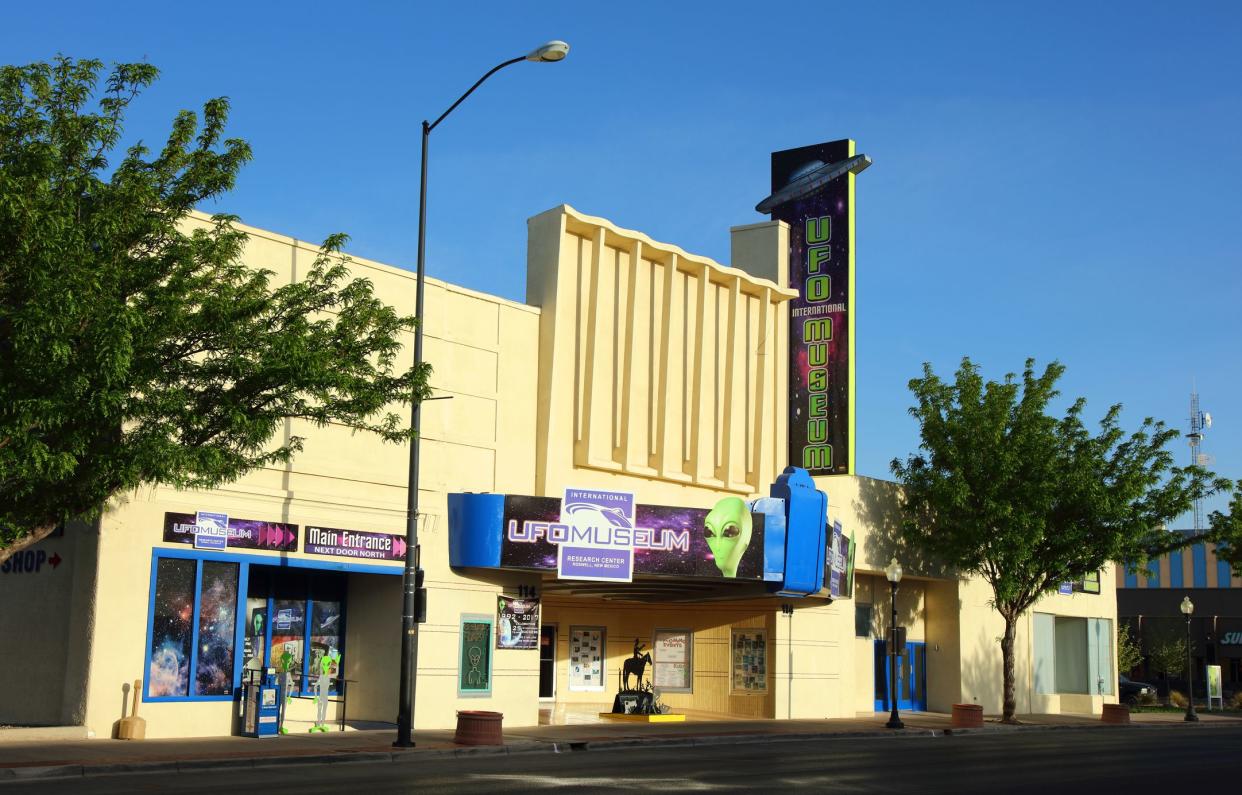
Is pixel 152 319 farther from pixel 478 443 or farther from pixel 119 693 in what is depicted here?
pixel 478 443

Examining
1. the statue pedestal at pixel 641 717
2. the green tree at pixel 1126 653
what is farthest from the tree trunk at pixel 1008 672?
the green tree at pixel 1126 653

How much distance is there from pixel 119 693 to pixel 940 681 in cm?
2970

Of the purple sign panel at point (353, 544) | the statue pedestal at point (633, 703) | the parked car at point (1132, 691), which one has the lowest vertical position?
the parked car at point (1132, 691)

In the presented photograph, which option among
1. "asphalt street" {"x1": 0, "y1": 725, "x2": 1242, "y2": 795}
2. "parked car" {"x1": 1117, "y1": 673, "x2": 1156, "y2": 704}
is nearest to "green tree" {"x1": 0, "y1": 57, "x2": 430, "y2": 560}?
"asphalt street" {"x1": 0, "y1": 725, "x2": 1242, "y2": 795}

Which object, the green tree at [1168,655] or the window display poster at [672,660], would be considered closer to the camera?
the window display poster at [672,660]

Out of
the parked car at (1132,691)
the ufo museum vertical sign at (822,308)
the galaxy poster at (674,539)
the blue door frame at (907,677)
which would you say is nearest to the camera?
the galaxy poster at (674,539)

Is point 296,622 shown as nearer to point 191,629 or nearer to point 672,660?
point 191,629

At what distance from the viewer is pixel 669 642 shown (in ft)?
129

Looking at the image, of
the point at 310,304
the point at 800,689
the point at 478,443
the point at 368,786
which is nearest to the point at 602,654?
the point at 800,689

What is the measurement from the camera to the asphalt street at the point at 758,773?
1675 centimetres

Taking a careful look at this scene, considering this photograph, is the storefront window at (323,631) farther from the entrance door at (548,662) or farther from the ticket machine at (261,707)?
the entrance door at (548,662)

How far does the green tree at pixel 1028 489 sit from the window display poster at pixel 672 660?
323 inches

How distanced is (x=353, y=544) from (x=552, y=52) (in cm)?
1098

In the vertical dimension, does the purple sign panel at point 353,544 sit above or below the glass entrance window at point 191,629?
above
